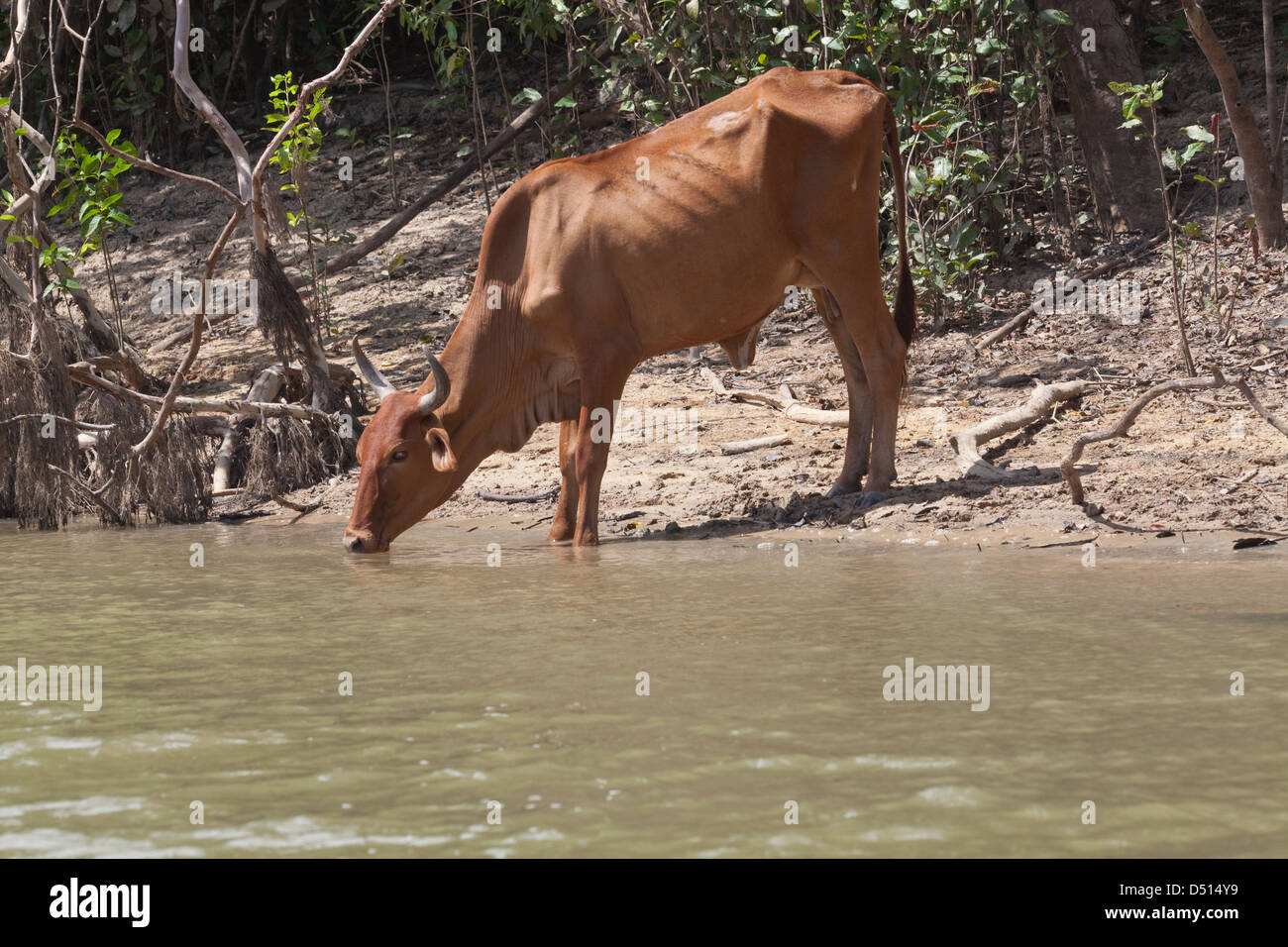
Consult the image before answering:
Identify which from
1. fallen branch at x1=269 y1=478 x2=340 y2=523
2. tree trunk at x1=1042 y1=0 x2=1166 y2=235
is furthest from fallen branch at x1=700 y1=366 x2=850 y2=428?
tree trunk at x1=1042 y1=0 x2=1166 y2=235

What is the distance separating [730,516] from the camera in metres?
7.93

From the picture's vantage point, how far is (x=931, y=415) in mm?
8906

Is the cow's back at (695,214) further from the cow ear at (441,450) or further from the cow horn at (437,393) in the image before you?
the cow ear at (441,450)

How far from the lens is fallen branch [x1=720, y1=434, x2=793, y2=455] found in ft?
28.6

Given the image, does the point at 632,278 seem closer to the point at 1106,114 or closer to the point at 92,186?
the point at 92,186

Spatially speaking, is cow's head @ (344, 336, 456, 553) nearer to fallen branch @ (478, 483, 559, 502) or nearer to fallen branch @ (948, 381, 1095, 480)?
fallen branch @ (478, 483, 559, 502)

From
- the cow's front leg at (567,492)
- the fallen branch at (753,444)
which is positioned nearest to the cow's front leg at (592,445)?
the cow's front leg at (567,492)

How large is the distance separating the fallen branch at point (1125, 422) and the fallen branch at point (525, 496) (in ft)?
9.69

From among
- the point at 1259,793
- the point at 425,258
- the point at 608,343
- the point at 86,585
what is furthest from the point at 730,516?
the point at 425,258

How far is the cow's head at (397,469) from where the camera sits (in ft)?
23.6

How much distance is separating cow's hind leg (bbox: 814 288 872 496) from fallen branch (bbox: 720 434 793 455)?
76cm

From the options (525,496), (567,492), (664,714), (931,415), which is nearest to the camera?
(664,714)

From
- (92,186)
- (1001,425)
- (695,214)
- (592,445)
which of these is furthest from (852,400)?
(92,186)

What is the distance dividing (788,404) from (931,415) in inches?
35.2
